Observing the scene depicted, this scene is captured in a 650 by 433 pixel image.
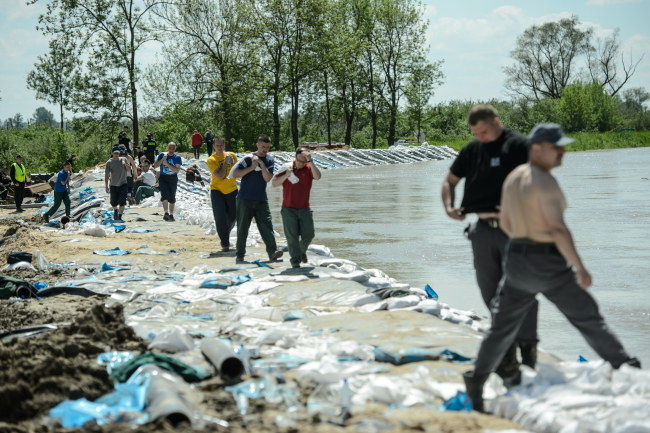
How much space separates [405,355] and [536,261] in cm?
158

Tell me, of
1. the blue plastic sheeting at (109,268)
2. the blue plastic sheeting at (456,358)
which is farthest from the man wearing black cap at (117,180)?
the blue plastic sheeting at (456,358)

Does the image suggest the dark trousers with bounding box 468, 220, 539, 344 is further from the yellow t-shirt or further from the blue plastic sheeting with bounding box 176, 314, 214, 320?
the yellow t-shirt

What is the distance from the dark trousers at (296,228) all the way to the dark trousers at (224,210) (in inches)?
Result: 79.7

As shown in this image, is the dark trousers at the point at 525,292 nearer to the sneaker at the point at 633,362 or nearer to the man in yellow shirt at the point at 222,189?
the sneaker at the point at 633,362

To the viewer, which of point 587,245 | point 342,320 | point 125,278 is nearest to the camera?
point 342,320

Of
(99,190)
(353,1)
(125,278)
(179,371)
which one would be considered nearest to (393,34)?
(353,1)

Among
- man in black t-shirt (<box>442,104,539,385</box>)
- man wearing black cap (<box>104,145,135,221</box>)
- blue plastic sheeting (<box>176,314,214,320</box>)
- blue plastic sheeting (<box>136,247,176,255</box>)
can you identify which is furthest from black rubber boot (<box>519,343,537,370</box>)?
man wearing black cap (<box>104,145,135,221</box>)

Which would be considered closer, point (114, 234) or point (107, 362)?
point (107, 362)

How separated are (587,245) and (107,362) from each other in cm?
1103

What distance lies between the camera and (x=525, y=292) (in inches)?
187

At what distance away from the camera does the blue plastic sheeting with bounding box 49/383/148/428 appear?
4695 mm

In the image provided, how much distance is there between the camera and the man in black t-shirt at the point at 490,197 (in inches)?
215

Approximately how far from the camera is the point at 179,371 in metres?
5.59

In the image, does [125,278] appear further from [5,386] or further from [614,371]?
[614,371]
